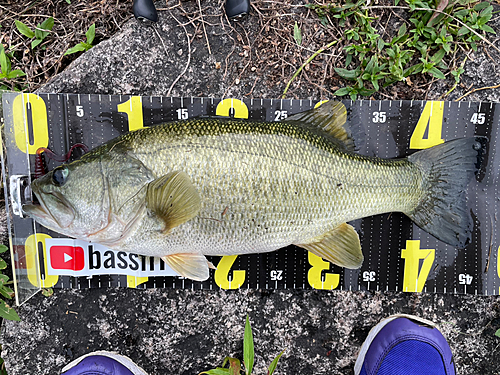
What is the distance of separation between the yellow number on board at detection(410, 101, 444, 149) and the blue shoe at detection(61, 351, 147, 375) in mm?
2775

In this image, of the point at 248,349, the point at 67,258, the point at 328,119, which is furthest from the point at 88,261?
the point at 328,119

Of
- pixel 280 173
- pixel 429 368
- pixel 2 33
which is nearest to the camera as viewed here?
pixel 280 173

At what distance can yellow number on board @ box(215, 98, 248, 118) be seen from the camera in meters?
2.50

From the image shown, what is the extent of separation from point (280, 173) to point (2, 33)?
263cm

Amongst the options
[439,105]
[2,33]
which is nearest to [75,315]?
[2,33]

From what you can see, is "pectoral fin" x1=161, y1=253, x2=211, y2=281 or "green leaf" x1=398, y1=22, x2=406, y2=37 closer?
"pectoral fin" x1=161, y1=253, x2=211, y2=281

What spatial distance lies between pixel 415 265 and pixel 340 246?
77 cm

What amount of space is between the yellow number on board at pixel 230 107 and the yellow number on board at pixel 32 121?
1.33 m

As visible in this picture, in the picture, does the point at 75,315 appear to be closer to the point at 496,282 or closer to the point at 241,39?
the point at 241,39

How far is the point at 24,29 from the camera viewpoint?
2627mm

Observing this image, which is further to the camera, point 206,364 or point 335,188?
point 206,364

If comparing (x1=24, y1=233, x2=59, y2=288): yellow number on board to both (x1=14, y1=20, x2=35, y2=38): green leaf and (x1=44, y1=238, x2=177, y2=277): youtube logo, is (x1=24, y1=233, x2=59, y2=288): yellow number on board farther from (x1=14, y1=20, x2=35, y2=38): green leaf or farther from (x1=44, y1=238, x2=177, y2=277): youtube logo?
(x1=14, y1=20, x2=35, y2=38): green leaf

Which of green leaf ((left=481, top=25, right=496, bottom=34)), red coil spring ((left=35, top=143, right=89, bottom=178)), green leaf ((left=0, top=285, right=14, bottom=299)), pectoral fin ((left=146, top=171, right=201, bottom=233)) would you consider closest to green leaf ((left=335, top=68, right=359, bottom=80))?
green leaf ((left=481, top=25, right=496, bottom=34))

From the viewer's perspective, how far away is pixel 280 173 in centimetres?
205
